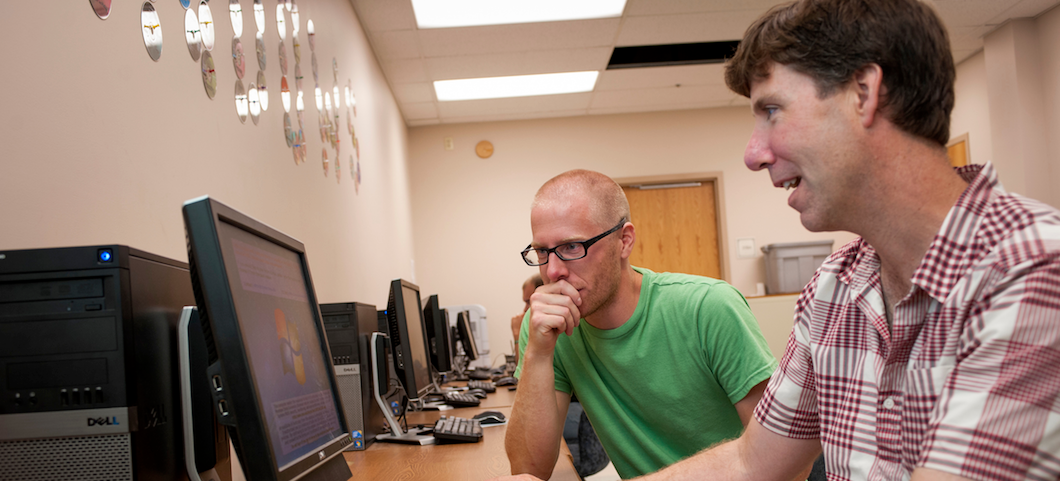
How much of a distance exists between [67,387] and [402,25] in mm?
3866

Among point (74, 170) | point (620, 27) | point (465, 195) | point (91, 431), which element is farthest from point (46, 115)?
point (465, 195)

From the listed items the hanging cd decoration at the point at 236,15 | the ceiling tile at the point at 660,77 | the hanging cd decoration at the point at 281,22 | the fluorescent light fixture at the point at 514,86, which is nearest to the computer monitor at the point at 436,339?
the hanging cd decoration at the point at 281,22

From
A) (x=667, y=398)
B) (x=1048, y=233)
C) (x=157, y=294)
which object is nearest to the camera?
(x=1048, y=233)

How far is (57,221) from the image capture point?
1.09 meters

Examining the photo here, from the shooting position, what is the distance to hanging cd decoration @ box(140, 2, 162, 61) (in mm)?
1423

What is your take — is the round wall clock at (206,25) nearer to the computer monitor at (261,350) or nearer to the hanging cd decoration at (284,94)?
the hanging cd decoration at (284,94)

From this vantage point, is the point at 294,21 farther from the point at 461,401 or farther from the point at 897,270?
the point at 897,270

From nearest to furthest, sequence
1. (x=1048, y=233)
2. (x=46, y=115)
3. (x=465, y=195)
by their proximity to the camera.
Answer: (x=1048, y=233)
(x=46, y=115)
(x=465, y=195)

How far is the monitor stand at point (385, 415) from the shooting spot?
182cm

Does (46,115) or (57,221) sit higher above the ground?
(46,115)

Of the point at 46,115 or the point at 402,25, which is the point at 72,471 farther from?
the point at 402,25

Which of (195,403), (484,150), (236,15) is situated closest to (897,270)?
(195,403)

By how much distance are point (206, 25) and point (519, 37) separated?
2.97 meters

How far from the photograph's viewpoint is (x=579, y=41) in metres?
4.68
